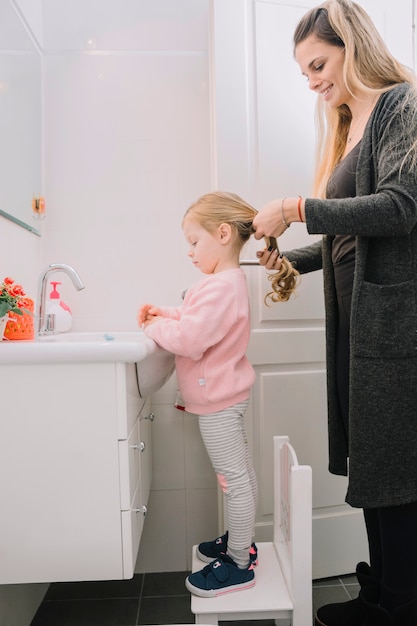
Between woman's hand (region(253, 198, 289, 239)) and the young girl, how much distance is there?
142 millimetres

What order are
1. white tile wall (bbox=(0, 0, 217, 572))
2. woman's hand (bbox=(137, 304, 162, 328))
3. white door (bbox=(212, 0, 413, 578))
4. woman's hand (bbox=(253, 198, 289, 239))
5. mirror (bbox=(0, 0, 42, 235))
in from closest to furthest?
woman's hand (bbox=(253, 198, 289, 239)) < woman's hand (bbox=(137, 304, 162, 328)) < mirror (bbox=(0, 0, 42, 235)) < white door (bbox=(212, 0, 413, 578)) < white tile wall (bbox=(0, 0, 217, 572))

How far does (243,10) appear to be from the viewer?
154 centimetres

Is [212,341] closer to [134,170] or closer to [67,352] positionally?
[67,352]

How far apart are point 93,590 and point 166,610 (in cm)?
26

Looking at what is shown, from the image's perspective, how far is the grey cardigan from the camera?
3.28ft

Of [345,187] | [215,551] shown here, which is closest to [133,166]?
[345,187]

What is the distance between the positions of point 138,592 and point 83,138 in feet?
5.03

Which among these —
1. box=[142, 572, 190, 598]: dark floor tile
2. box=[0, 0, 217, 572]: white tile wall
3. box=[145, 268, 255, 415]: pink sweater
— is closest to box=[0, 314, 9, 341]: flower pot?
box=[145, 268, 255, 415]: pink sweater

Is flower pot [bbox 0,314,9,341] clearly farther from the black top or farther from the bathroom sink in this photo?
the black top

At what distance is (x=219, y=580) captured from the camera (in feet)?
3.89

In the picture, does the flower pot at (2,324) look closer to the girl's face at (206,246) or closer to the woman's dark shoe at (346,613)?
the girl's face at (206,246)

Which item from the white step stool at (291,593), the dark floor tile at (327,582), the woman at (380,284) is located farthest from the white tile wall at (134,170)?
the woman at (380,284)

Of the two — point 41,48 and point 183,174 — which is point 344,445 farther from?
point 41,48

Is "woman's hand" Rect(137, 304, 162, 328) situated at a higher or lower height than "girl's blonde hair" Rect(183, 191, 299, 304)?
lower
